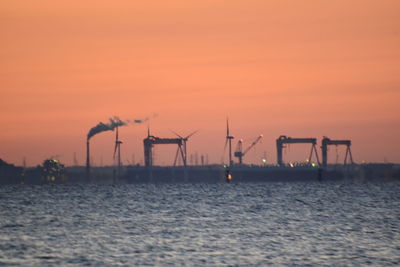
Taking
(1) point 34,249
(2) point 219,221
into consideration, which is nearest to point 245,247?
(1) point 34,249

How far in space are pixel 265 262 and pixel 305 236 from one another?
1879 centimetres

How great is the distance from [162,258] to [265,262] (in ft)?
23.2

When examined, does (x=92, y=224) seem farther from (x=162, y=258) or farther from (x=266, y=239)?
(x=162, y=258)

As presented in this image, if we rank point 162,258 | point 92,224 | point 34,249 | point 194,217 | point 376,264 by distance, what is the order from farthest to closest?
point 194,217 < point 92,224 < point 34,249 < point 162,258 < point 376,264

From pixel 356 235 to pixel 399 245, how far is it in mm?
9469

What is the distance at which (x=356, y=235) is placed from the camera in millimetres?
72938

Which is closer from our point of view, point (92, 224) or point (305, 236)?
point (305, 236)

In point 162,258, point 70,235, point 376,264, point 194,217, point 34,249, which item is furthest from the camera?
point 194,217

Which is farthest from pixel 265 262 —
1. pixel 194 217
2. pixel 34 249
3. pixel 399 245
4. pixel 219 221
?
pixel 194 217

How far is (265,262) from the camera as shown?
179 feet

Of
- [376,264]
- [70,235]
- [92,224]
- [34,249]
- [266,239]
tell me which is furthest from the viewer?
[92,224]

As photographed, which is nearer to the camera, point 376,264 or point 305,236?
point 376,264

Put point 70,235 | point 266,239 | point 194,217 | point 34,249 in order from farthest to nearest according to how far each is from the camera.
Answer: point 194,217 → point 70,235 → point 266,239 → point 34,249

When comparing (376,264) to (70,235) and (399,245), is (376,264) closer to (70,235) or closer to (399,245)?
(399,245)
